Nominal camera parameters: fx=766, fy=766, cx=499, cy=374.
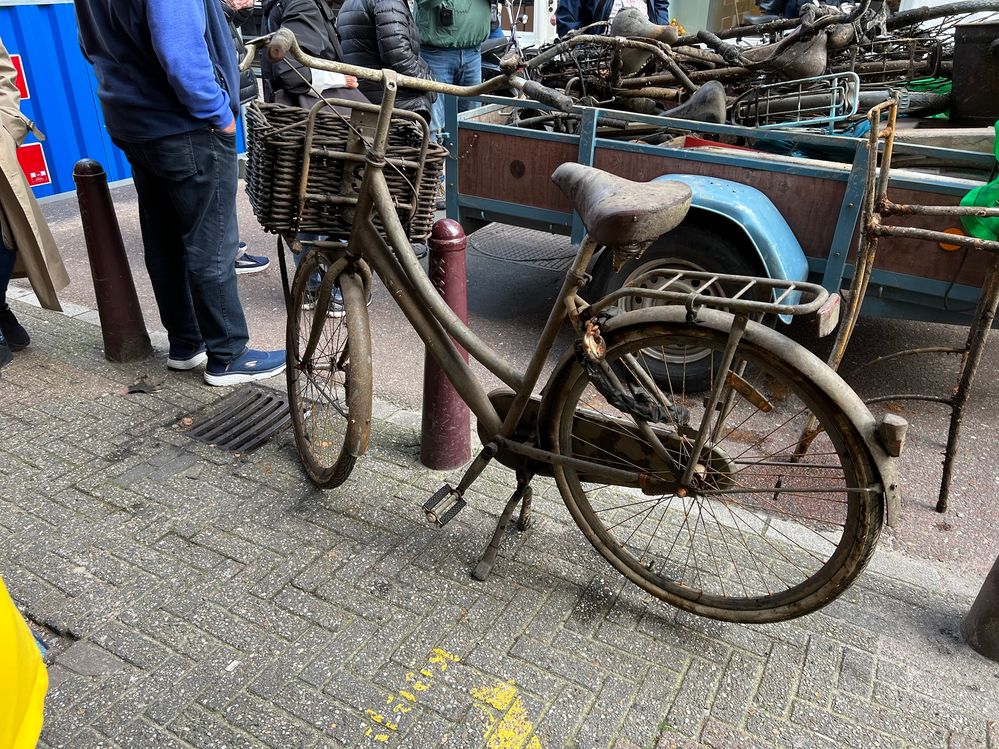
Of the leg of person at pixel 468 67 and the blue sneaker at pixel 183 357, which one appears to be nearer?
the blue sneaker at pixel 183 357

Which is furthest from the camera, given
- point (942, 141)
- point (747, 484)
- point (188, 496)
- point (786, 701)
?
point (942, 141)

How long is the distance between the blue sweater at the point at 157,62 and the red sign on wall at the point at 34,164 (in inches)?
148

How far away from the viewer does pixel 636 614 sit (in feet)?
8.76

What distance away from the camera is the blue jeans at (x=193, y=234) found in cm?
370

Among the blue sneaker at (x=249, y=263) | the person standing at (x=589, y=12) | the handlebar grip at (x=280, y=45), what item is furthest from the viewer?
the person standing at (x=589, y=12)

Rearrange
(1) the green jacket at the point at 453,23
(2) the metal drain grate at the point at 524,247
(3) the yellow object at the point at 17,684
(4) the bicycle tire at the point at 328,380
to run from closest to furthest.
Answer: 1. (3) the yellow object at the point at 17,684
2. (4) the bicycle tire at the point at 328,380
3. (2) the metal drain grate at the point at 524,247
4. (1) the green jacket at the point at 453,23

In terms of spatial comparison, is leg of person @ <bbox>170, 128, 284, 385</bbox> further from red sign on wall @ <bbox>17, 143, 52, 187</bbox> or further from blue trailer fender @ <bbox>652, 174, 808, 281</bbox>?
red sign on wall @ <bbox>17, 143, 52, 187</bbox>

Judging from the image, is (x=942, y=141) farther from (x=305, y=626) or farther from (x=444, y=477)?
(x=305, y=626)

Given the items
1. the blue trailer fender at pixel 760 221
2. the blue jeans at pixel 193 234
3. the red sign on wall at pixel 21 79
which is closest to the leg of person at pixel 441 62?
the blue jeans at pixel 193 234

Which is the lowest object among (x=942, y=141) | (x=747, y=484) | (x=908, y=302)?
(x=747, y=484)

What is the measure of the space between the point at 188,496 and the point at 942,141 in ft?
13.5

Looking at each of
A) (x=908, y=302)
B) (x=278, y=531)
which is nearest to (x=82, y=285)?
(x=278, y=531)

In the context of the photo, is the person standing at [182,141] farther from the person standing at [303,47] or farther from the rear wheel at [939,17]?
the rear wheel at [939,17]

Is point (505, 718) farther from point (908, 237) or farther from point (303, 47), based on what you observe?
point (303, 47)
